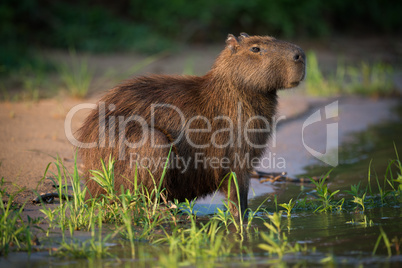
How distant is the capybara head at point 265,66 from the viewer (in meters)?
4.49

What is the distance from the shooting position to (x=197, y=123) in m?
4.39

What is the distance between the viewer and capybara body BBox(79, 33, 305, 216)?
13.9ft

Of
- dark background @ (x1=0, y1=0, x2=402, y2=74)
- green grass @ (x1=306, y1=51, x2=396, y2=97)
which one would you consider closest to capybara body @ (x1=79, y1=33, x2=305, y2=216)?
green grass @ (x1=306, y1=51, x2=396, y2=97)

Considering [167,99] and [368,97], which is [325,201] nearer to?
[167,99]

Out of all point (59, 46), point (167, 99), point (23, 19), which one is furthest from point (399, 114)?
point (23, 19)

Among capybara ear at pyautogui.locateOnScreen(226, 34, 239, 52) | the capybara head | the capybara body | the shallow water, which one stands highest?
capybara ear at pyautogui.locateOnScreen(226, 34, 239, 52)

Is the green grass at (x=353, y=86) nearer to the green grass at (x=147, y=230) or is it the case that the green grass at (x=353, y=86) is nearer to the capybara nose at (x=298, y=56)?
the capybara nose at (x=298, y=56)

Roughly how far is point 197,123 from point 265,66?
70 cm

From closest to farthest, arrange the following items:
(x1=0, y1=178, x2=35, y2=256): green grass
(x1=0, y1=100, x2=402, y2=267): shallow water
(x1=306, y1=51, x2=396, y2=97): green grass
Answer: (x1=0, y1=100, x2=402, y2=267): shallow water → (x1=0, y1=178, x2=35, y2=256): green grass → (x1=306, y1=51, x2=396, y2=97): green grass

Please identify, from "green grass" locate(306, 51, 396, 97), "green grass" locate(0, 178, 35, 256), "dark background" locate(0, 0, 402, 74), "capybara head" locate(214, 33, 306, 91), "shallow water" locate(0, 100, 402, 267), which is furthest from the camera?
"dark background" locate(0, 0, 402, 74)

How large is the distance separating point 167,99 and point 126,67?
20.5 feet

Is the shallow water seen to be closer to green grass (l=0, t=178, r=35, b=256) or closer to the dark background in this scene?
green grass (l=0, t=178, r=35, b=256)

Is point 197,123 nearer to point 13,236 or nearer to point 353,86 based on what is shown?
point 13,236

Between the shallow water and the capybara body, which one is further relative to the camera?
the capybara body
